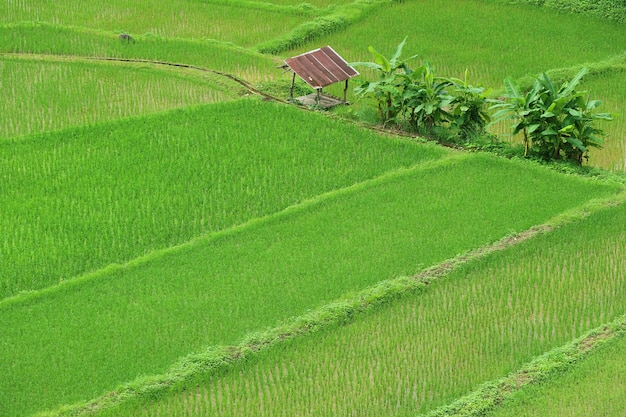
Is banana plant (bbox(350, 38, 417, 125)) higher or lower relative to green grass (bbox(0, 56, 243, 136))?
higher

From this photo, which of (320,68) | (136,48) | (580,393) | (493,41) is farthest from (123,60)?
(580,393)

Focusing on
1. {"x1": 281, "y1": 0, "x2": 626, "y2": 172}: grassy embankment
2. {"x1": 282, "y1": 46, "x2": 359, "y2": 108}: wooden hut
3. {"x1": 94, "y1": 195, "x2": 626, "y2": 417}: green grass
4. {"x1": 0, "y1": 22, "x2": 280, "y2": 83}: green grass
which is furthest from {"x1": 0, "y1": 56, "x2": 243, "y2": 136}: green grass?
{"x1": 94, "y1": 195, "x2": 626, "y2": 417}: green grass

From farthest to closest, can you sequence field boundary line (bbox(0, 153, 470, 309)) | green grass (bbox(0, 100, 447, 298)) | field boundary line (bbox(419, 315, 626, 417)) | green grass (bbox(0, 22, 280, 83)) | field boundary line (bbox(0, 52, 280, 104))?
green grass (bbox(0, 22, 280, 83)) < field boundary line (bbox(0, 52, 280, 104)) < green grass (bbox(0, 100, 447, 298)) < field boundary line (bbox(0, 153, 470, 309)) < field boundary line (bbox(419, 315, 626, 417))

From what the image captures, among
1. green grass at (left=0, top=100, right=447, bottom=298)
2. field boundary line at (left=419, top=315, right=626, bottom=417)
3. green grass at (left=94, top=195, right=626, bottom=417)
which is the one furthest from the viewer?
green grass at (left=0, top=100, right=447, bottom=298)

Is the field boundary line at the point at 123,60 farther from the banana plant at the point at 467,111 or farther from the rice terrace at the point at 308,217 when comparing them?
the banana plant at the point at 467,111

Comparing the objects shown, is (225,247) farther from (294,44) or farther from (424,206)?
(294,44)

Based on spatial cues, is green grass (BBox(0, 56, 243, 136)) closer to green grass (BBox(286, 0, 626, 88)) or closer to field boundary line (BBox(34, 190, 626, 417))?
green grass (BBox(286, 0, 626, 88))

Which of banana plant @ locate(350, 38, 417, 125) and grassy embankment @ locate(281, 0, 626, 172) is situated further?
grassy embankment @ locate(281, 0, 626, 172)

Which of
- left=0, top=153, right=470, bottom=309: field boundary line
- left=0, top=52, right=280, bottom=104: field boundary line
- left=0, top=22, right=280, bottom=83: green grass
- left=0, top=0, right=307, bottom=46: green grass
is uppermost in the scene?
left=0, top=0, right=307, bottom=46: green grass

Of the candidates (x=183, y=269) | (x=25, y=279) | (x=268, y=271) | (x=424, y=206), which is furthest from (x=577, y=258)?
(x=25, y=279)
